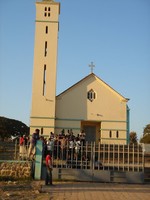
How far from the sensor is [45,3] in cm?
3331

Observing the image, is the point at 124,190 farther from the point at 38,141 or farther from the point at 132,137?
the point at 132,137

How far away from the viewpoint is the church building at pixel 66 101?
31625 millimetres

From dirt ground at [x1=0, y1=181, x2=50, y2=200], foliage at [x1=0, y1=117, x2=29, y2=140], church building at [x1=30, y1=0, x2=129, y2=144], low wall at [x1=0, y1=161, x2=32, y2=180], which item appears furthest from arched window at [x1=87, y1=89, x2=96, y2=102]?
dirt ground at [x1=0, y1=181, x2=50, y2=200]

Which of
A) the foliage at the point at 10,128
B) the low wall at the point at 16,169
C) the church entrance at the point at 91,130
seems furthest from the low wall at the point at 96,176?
the foliage at the point at 10,128

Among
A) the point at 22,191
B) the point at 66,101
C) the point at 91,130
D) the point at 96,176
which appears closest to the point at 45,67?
the point at 66,101

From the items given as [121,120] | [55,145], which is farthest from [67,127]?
[55,145]

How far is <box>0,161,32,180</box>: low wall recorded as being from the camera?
14.4m

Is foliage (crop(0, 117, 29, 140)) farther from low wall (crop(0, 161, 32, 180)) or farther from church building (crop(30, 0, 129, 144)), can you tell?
low wall (crop(0, 161, 32, 180))

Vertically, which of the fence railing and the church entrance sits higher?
the church entrance

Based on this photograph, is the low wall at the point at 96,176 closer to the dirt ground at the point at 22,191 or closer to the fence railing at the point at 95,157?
the fence railing at the point at 95,157

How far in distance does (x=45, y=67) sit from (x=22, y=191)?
21.8 m

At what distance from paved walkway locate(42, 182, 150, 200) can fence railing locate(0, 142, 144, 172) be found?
115 cm

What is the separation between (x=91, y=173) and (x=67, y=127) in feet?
57.3

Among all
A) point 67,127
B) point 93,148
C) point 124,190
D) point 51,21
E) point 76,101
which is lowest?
point 124,190
